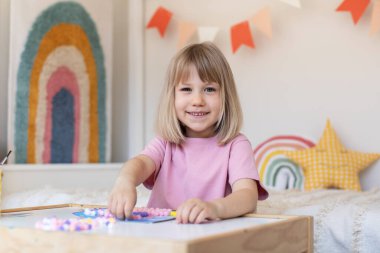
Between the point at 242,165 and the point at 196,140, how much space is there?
14cm

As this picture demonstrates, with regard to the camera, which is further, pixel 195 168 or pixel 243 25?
pixel 243 25

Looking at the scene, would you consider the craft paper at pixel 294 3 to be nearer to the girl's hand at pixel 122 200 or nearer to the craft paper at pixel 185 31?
the craft paper at pixel 185 31

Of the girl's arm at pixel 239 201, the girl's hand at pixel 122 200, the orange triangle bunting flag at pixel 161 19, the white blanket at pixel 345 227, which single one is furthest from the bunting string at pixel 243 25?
the girl's hand at pixel 122 200

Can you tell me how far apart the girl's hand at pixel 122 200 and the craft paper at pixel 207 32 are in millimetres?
1612

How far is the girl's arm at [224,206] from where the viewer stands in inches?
30.5

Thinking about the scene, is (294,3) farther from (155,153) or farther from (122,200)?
(122,200)

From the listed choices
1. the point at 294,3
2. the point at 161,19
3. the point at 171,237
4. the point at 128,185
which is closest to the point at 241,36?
the point at 294,3

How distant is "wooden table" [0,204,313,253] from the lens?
0.61 m

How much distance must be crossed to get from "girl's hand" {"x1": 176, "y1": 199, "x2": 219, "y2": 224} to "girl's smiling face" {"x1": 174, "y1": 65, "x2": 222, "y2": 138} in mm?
369

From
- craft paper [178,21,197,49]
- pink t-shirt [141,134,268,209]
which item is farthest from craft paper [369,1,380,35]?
pink t-shirt [141,134,268,209]

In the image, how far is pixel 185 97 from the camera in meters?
1.17

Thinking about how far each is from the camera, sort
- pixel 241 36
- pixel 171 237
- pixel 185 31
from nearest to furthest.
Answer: pixel 171 237 → pixel 241 36 → pixel 185 31

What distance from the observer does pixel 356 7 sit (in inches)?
85.6

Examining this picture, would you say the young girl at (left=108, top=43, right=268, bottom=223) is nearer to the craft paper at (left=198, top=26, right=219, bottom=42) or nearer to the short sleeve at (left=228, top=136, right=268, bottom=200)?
the short sleeve at (left=228, top=136, right=268, bottom=200)
